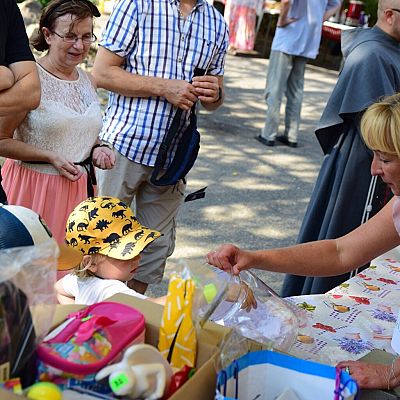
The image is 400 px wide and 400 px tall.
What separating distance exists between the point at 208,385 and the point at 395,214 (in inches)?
48.9

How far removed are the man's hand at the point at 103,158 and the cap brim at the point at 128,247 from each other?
98 cm

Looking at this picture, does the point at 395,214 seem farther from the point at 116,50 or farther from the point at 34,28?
the point at 34,28

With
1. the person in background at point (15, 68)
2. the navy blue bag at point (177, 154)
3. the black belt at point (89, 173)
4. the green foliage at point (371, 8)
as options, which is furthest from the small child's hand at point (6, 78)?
the green foliage at point (371, 8)

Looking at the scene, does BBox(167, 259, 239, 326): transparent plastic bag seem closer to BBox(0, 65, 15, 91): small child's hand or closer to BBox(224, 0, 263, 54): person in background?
BBox(0, 65, 15, 91): small child's hand

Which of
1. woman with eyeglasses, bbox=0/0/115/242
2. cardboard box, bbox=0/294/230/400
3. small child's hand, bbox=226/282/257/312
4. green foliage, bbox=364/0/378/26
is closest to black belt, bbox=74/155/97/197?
woman with eyeglasses, bbox=0/0/115/242

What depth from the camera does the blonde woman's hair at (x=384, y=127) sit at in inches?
Result: 75.1

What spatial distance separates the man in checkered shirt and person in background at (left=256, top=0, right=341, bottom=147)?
3.76 meters

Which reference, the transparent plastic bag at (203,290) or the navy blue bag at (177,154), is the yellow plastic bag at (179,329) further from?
the navy blue bag at (177,154)

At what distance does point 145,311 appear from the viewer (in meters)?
1.28

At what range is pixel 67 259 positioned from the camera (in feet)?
5.34

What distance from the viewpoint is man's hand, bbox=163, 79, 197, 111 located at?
3.07 m

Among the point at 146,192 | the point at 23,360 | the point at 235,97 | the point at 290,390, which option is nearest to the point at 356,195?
the point at 146,192

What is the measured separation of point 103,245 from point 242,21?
30.7 feet

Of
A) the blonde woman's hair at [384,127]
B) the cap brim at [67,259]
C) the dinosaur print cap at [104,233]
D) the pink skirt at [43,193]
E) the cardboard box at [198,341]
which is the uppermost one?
the blonde woman's hair at [384,127]
